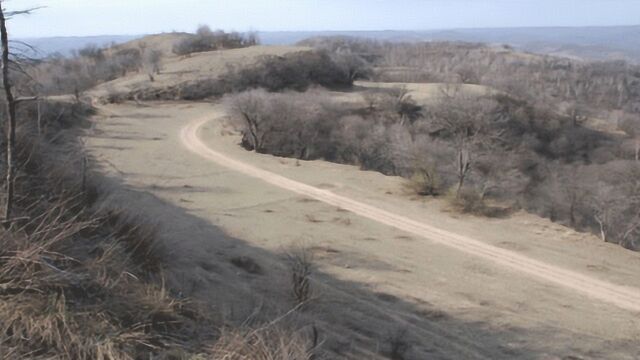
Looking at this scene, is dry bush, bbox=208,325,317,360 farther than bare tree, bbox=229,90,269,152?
No

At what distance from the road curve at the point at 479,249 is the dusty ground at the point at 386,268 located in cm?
7

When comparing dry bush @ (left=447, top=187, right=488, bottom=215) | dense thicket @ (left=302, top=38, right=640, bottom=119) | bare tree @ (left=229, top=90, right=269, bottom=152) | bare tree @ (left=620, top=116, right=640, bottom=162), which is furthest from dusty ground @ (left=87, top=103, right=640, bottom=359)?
dense thicket @ (left=302, top=38, right=640, bottom=119)

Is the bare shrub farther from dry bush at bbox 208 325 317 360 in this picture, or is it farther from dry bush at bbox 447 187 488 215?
dry bush at bbox 208 325 317 360

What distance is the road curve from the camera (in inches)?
507

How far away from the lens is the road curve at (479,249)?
42.3 ft

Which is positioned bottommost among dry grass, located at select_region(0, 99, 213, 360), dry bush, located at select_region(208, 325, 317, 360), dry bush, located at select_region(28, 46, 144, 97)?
dry bush, located at select_region(208, 325, 317, 360)

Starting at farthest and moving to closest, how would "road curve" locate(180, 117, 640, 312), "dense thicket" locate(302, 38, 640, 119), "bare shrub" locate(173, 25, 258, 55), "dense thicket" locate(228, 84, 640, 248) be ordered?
"dense thicket" locate(302, 38, 640, 119)
"bare shrub" locate(173, 25, 258, 55)
"dense thicket" locate(228, 84, 640, 248)
"road curve" locate(180, 117, 640, 312)

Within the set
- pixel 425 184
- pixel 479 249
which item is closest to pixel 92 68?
pixel 425 184

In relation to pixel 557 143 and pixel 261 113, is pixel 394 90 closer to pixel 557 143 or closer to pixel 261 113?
pixel 557 143

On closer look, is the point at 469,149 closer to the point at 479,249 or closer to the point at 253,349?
the point at 479,249

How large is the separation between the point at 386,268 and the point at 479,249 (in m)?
3.35

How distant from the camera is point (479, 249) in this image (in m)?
15.5

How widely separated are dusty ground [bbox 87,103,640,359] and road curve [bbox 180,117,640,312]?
0.07 meters

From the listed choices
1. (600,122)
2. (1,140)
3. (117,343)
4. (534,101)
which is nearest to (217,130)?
(1,140)
